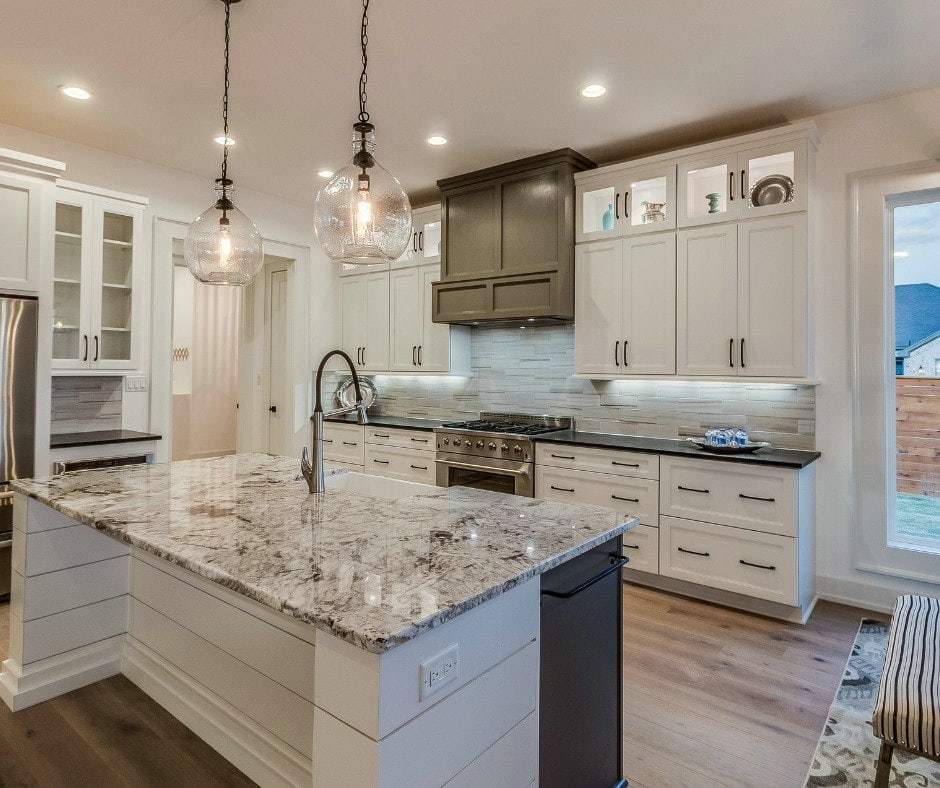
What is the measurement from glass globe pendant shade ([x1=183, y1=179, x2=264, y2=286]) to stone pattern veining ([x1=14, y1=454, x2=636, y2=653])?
0.84 m

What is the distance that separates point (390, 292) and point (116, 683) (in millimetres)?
3618

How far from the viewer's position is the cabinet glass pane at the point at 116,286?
3.95 metres

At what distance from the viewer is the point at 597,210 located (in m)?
4.12

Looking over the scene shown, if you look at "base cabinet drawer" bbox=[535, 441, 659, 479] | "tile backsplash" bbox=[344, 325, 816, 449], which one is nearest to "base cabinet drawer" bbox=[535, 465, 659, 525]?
"base cabinet drawer" bbox=[535, 441, 659, 479]

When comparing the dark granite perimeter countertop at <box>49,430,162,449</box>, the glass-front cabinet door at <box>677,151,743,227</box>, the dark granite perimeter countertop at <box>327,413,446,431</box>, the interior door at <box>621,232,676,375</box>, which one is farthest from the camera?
the dark granite perimeter countertop at <box>327,413,446,431</box>

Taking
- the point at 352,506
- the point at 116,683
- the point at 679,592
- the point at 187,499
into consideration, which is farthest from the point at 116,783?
the point at 679,592

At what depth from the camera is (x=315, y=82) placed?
3104 mm

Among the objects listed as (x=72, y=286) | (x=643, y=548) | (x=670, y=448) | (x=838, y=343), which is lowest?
(x=643, y=548)

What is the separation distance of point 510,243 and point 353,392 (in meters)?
2.19

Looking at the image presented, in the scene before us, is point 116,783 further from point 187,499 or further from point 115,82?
point 115,82

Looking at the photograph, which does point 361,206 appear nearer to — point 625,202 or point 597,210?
point 625,202

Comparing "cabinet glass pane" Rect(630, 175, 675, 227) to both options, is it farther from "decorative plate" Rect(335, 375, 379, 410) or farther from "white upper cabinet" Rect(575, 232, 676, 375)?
"decorative plate" Rect(335, 375, 379, 410)

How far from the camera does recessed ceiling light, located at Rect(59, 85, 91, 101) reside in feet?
10.5

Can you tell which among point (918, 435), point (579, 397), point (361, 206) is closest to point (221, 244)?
point (361, 206)
